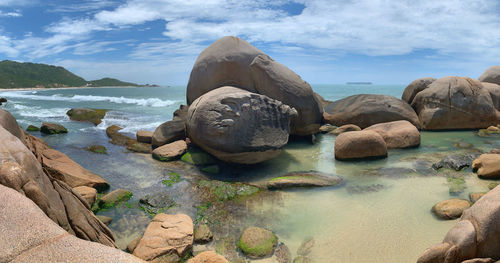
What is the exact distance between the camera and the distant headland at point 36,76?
83994 mm

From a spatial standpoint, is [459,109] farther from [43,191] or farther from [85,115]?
[85,115]

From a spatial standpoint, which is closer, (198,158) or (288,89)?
(198,158)

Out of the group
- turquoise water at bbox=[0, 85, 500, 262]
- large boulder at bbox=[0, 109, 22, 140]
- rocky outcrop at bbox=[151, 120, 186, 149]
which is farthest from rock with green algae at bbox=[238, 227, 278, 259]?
rocky outcrop at bbox=[151, 120, 186, 149]

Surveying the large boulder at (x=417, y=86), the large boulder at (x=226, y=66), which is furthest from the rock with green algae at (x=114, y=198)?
the large boulder at (x=417, y=86)

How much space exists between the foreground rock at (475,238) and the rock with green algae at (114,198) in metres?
5.23

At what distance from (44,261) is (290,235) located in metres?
3.52

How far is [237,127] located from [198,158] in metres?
1.62

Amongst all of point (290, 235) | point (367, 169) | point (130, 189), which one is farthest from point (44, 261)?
point (367, 169)

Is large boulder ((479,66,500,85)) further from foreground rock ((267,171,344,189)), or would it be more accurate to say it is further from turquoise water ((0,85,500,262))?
foreground rock ((267,171,344,189))

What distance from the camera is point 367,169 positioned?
7.57 meters

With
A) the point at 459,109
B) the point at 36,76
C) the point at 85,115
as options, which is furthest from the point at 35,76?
the point at 459,109

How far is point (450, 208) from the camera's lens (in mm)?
5004

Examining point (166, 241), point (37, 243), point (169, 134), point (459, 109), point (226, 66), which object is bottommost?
point (166, 241)

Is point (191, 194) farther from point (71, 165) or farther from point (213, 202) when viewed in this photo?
point (71, 165)
